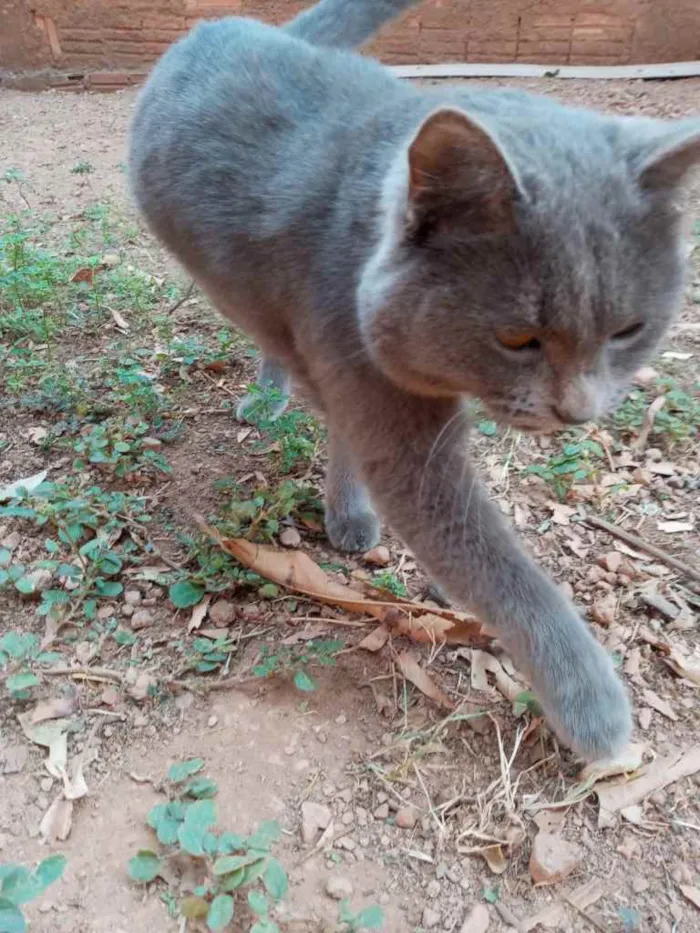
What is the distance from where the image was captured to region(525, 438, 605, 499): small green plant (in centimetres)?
215

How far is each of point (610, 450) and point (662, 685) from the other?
782 mm

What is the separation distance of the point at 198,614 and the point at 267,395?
26.5 inches

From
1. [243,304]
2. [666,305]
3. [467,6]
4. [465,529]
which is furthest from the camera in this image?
[467,6]

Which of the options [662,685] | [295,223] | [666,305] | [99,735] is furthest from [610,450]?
[99,735]

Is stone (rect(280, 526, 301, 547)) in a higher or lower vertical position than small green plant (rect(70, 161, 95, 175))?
lower

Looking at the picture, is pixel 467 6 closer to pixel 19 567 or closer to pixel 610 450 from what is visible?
pixel 610 450

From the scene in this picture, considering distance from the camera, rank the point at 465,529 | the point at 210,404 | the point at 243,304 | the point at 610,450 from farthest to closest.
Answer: the point at 210,404
the point at 610,450
the point at 243,304
the point at 465,529

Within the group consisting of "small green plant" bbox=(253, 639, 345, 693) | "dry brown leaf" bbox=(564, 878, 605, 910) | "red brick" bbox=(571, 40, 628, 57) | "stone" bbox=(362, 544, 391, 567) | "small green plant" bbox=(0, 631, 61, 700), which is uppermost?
"red brick" bbox=(571, 40, 628, 57)

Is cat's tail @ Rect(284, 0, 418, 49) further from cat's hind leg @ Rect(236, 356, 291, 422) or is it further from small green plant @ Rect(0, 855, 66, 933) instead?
small green plant @ Rect(0, 855, 66, 933)

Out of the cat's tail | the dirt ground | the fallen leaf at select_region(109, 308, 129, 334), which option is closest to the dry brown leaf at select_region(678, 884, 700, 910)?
the dirt ground

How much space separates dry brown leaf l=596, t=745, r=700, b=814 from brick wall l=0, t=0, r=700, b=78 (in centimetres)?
428

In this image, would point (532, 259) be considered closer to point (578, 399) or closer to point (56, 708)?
point (578, 399)

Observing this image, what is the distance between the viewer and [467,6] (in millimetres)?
4719

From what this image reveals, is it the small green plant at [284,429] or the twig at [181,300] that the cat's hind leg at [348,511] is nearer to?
the small green plant at [284,429]
